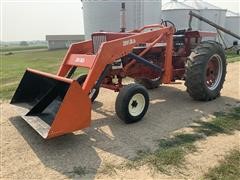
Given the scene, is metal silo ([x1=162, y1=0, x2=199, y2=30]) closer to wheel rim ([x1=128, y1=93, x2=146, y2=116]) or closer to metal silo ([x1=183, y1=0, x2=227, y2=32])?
metal silo ([x1=183, y1=0, x2=227, y2=32])

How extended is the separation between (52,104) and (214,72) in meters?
3.76

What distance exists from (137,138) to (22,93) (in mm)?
2461

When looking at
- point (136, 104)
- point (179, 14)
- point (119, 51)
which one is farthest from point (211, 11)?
point (136, 104)

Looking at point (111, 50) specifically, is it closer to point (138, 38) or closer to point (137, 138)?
point (138, 38)

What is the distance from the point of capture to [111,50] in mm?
5547

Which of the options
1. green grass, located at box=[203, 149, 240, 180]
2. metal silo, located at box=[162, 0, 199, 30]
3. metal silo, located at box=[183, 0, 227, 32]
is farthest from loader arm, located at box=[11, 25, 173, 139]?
metal silo, located at box=[183, 0, 227, 32]

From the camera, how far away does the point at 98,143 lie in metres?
4.79

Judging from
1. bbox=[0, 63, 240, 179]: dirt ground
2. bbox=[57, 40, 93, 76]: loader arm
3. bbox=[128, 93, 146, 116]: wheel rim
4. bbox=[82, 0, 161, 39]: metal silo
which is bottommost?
bbox=[0, 63, 240, 179]: dirt ground

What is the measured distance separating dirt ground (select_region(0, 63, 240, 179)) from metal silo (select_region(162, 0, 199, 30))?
1689 centimetres

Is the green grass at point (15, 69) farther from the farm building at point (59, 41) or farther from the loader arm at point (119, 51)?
the farm building at point (59, 41)

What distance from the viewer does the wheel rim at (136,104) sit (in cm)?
554

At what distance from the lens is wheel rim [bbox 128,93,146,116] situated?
5.54 m

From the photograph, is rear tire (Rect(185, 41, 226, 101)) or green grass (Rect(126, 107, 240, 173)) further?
rear tire (Rect(185, 41, 226, 101))

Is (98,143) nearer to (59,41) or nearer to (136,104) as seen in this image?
(136,104)
